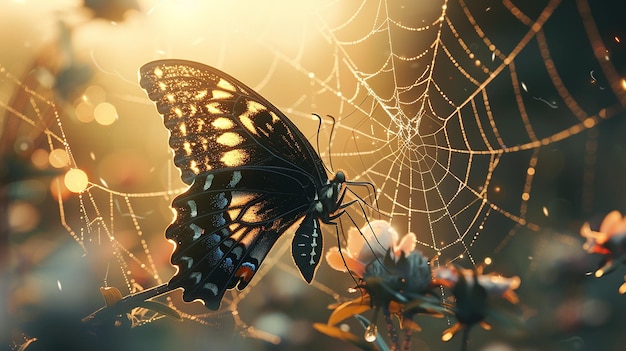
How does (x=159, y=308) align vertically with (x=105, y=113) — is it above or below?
below

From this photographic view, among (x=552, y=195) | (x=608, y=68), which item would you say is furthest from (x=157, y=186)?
(x=552, y=195)

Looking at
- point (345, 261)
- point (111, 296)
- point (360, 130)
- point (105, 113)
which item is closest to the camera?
point (111, 296)

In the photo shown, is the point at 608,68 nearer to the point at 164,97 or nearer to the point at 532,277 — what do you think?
the point at 532,277

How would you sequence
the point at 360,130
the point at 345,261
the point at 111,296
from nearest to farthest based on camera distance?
the point at 111,296, the point at 345,261, the point at 360,130

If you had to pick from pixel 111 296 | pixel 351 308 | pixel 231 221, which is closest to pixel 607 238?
pixel 351 308

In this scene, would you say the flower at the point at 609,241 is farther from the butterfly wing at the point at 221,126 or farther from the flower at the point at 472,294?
the butterfly wing at the point at 221,126

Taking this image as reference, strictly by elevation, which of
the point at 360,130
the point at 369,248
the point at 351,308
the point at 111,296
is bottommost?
the point at 111,296

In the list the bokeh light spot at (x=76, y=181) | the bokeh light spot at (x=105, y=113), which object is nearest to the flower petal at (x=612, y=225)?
the bokeh light spot at (x=76, y=181)

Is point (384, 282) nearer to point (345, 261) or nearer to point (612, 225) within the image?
point (345, 261)
